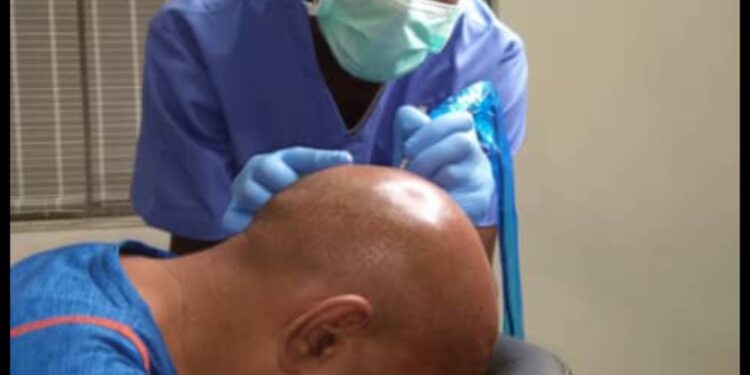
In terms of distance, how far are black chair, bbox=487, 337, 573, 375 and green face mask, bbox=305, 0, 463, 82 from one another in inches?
16.4

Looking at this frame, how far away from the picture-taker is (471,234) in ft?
2.72

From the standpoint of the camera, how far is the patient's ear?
79 cm

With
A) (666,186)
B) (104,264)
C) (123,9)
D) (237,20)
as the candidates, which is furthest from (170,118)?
(666,186)

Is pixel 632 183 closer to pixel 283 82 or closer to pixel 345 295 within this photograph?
pixel 283 82

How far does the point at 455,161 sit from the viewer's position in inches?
42.7

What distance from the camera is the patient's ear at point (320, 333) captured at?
792mm

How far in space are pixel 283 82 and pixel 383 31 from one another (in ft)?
0.52

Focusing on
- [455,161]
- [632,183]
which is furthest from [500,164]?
[632,183]

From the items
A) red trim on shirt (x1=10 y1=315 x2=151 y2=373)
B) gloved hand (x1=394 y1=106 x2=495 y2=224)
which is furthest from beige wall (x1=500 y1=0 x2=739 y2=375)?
red trim on shirt (x1=10 y1=315 x2=151 y2=373)

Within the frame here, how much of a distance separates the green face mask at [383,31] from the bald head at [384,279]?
1.60ft

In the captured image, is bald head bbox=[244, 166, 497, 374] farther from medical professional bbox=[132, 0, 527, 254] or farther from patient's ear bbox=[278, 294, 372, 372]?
medical professional bbox=[132, 0, 527, 254]

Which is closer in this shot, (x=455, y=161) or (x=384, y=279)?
(x=384, y=279)

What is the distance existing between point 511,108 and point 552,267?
84 centimetres

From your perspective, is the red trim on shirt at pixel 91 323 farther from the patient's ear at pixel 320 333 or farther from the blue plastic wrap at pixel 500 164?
the blue plastic wrap at pixel 500 164
